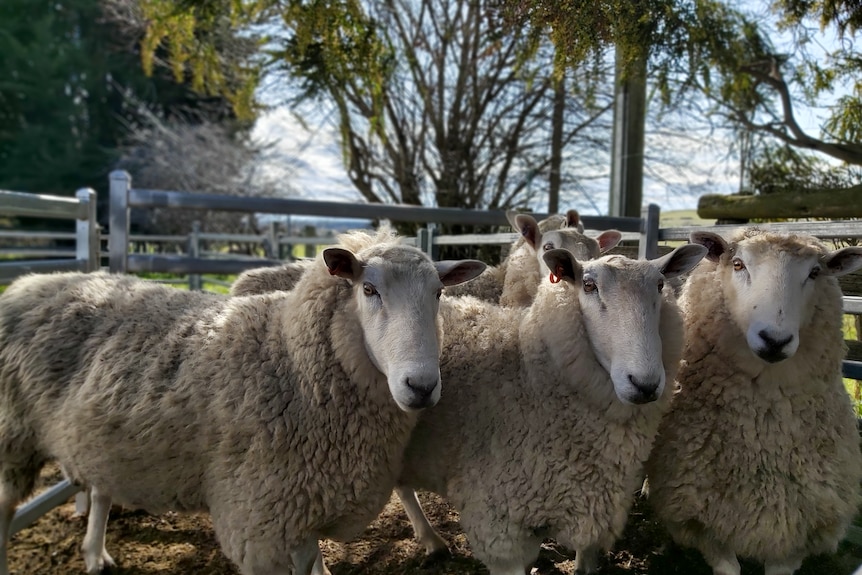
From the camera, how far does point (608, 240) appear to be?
398cm

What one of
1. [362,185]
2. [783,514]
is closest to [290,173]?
[362,185]

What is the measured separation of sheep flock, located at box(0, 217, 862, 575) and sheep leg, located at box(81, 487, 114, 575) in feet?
2.55

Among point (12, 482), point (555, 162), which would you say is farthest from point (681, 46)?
point (555, 162)

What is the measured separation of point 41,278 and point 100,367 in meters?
0.90

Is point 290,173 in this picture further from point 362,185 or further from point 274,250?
point 362,185

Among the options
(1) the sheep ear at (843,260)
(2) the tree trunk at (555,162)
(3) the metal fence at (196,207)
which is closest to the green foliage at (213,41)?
(3) the metal fence at (196,207)

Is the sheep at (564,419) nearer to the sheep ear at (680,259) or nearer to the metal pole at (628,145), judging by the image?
the sheep ear at (680,259)

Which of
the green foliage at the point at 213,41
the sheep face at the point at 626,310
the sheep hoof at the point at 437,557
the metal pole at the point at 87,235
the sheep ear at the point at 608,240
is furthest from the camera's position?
the green foliage at the point at 213,41

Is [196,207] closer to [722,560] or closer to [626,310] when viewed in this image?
[626,310]

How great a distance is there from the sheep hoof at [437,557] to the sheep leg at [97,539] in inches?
73.9

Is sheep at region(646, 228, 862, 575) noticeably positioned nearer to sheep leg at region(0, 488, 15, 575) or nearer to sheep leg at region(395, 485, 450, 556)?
sheep leg at region(395, 485, 450, 556)

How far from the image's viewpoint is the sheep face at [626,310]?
227 cm

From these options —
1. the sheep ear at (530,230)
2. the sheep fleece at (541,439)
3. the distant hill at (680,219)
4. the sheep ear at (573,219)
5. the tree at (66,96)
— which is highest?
the tree at (66,96)

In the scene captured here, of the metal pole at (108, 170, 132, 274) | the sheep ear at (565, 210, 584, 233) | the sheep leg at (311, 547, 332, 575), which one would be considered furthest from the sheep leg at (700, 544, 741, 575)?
the metal pole at (108, 170, 132, 274)
